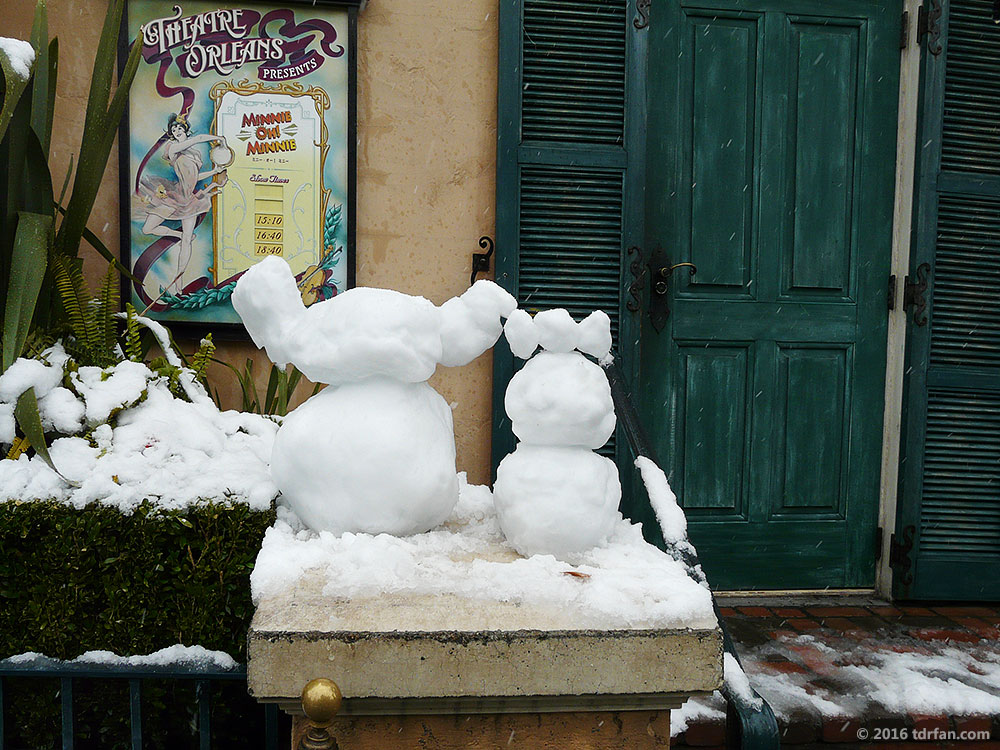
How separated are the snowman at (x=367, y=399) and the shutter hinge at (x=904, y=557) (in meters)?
2.67

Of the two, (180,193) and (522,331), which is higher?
(180,193)

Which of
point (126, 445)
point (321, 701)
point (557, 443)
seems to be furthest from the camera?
point (126, 445)

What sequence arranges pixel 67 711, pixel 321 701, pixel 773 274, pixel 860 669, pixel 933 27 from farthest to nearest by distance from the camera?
pixel 773 274 < pixel 933 27 < pixel 860 669 < pixel 67 711 < pixel 321 701

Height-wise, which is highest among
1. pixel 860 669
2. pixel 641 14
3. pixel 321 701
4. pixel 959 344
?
Result: pixel 641 14

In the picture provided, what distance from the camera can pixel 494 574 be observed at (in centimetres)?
118

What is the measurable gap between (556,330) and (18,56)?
141 centimetres

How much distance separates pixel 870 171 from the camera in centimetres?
337

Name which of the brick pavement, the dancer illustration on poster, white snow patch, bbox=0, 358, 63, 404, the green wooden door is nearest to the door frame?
the green wooden door

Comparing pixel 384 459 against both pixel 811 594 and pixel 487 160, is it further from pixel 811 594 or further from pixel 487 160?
pixel 811 594

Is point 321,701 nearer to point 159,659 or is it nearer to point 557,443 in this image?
point 557,443

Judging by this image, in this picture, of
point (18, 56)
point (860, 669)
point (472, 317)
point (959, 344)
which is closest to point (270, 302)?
point (472, 317)

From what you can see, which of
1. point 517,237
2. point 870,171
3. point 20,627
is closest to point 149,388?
point 20,627

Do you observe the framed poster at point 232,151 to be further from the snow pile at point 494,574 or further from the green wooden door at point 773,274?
the snow pile at point 494,574

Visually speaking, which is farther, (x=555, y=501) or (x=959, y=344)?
(x=959, y=344)
